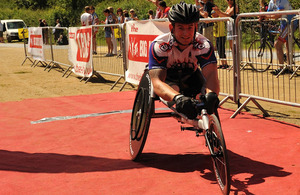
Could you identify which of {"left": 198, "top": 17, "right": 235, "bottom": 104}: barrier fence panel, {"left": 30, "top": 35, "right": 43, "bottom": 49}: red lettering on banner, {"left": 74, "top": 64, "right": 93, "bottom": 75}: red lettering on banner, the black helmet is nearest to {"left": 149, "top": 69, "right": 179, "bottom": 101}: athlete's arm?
the black helmet

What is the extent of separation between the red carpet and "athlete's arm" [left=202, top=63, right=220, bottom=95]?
35.6 inches

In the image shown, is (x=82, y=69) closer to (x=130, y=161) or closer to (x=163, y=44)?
(x=130, y=161)

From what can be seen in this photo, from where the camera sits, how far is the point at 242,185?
4.88m

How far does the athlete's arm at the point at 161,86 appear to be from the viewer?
4989 millimetres

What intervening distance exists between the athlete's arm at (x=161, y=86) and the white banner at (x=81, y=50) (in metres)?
8.73

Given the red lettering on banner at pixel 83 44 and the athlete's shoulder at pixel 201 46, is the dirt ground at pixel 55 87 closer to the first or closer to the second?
the red lettering on banner at pixel 83 44

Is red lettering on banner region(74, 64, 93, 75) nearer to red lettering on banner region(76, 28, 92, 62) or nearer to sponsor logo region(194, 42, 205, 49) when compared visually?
red lettering on banner region(76, 28, 92, 62)

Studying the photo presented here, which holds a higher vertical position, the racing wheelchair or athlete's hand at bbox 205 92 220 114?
athlete's hand at bbox 205 92 220 114

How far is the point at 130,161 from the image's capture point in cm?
604

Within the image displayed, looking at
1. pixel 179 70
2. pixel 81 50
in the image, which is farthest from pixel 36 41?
pixel 179 70

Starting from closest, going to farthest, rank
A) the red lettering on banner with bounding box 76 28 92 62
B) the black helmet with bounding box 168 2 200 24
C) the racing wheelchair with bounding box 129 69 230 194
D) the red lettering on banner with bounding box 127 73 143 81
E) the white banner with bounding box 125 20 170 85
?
the racing wheelchair with bounding box 129 69 230 194 < the black helmet with bounding box 168 2 200 24 < the white banner with bounding box 125 20 170 85 < the red lettering on banner with bounding box 127 73 143 81 < the red lettering on banner with bounding box 76 28 92 62

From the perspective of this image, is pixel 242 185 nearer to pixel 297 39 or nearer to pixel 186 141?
pixel 186 141

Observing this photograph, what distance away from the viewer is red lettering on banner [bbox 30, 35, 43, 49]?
1964cm

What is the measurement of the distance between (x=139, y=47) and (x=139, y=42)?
0.11 metres
